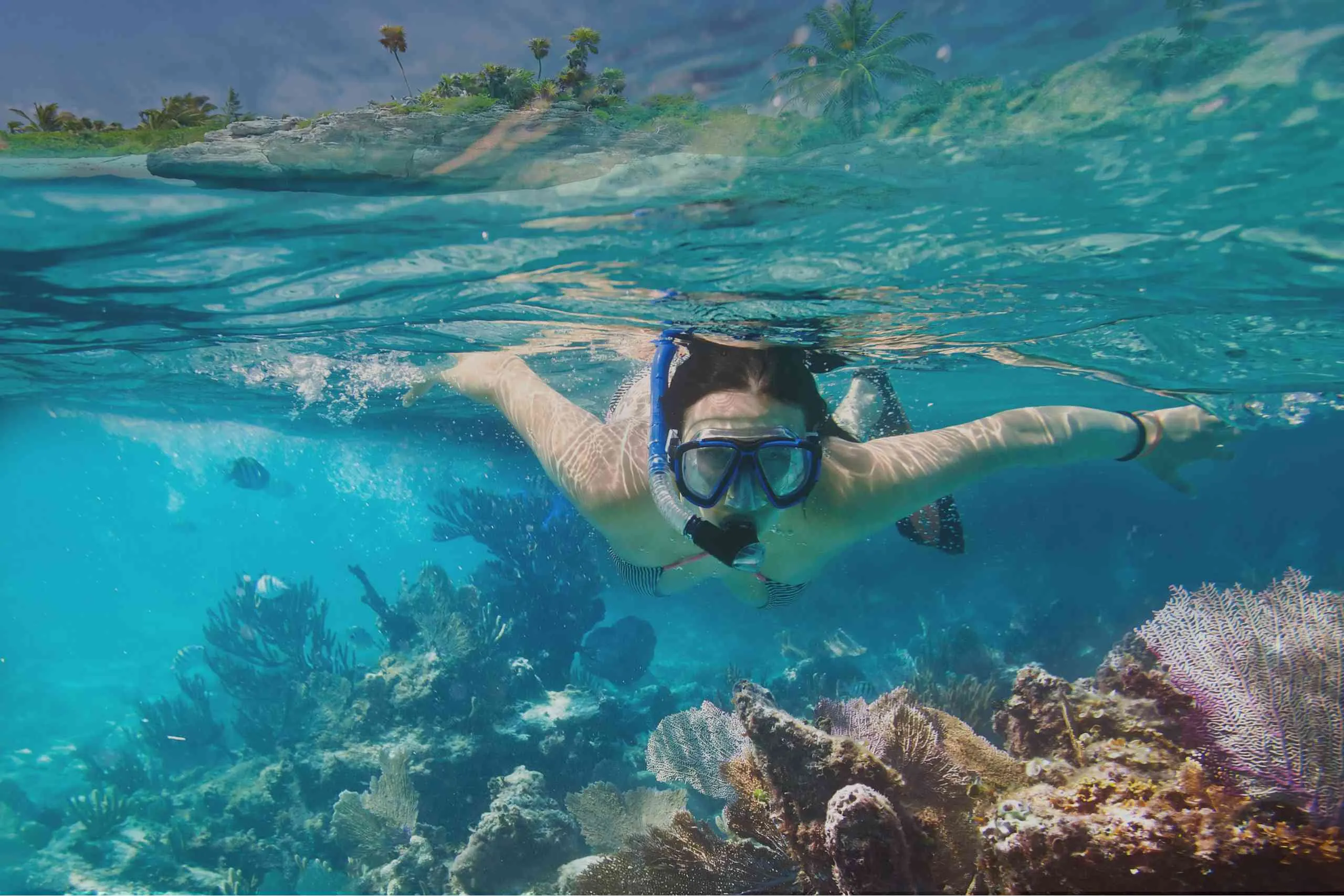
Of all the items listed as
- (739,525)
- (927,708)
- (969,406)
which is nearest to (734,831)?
(927,708)

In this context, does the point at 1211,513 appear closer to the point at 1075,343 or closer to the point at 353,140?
the point at 1075,343

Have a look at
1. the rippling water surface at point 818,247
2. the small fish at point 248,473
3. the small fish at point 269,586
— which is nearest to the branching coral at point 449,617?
the small fish at point 269,586

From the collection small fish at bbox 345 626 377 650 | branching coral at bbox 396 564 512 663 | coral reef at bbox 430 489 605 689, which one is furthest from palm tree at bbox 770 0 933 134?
small fish at bbox 345 626 377 650

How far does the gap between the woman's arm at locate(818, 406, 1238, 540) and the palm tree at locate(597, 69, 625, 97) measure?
3025 mm

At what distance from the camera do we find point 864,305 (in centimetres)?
832

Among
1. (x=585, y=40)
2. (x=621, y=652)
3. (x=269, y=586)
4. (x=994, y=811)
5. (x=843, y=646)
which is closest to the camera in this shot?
(x=994, y=811)

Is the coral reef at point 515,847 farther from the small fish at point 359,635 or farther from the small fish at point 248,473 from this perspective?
the small fish at point 248,473

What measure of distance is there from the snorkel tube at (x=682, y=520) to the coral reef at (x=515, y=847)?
4.40 meters

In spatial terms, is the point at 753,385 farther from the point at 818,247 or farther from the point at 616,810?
the point at 616,810

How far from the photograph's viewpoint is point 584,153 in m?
5.10

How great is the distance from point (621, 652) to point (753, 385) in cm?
979

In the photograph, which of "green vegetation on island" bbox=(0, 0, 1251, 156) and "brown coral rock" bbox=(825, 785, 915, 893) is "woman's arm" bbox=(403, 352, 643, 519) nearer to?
"green vegetation on island" bbox=(0, 0, 1251, 156)

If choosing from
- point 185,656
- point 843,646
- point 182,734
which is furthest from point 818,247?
point 185,656

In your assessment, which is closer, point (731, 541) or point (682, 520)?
point (731, 541)
